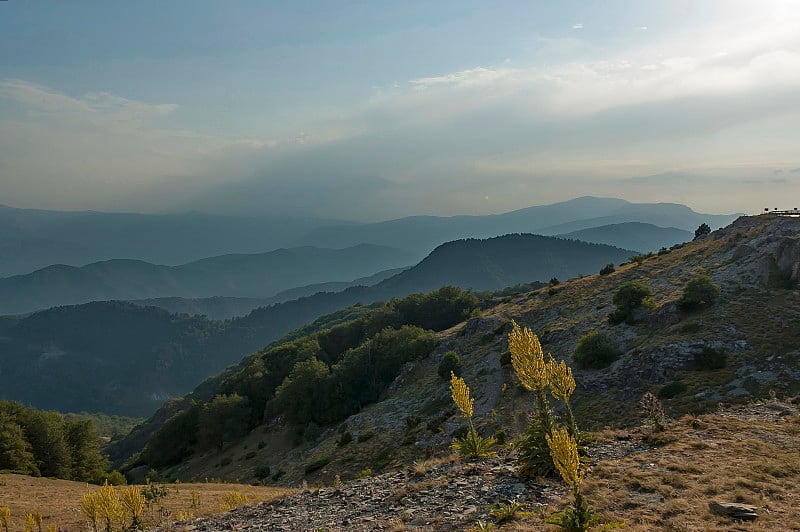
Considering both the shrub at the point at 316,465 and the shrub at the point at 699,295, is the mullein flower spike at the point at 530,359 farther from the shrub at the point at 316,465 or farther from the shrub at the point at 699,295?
the shrub at the point at 316,465

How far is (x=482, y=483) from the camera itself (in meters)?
14.9

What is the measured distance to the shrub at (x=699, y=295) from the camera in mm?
36000

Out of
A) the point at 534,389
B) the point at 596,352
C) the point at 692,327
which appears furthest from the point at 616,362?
the point at 534,389

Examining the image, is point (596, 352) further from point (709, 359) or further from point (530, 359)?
point (530, 359)

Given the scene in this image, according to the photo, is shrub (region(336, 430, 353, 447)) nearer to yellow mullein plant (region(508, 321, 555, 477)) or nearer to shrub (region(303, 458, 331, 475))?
shrub (region(303, 458, 331, 475))

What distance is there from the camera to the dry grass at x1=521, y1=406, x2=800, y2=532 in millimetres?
10906

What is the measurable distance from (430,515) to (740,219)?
203 feet

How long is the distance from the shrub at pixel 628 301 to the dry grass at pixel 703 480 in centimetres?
2325

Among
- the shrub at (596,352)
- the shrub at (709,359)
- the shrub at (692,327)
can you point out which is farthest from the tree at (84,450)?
the shrub at (692,327)

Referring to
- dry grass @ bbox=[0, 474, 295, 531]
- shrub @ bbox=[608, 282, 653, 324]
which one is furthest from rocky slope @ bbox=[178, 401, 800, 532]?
shrub @ bbox=[608, 282, 653, 324]

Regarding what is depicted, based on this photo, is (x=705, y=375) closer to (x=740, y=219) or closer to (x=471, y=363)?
(x=471, y=363)

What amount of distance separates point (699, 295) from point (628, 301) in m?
6.18

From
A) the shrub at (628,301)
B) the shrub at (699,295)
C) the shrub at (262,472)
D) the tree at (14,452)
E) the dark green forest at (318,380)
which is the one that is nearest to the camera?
the shrub at (699,295)

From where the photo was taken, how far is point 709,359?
2911cm
